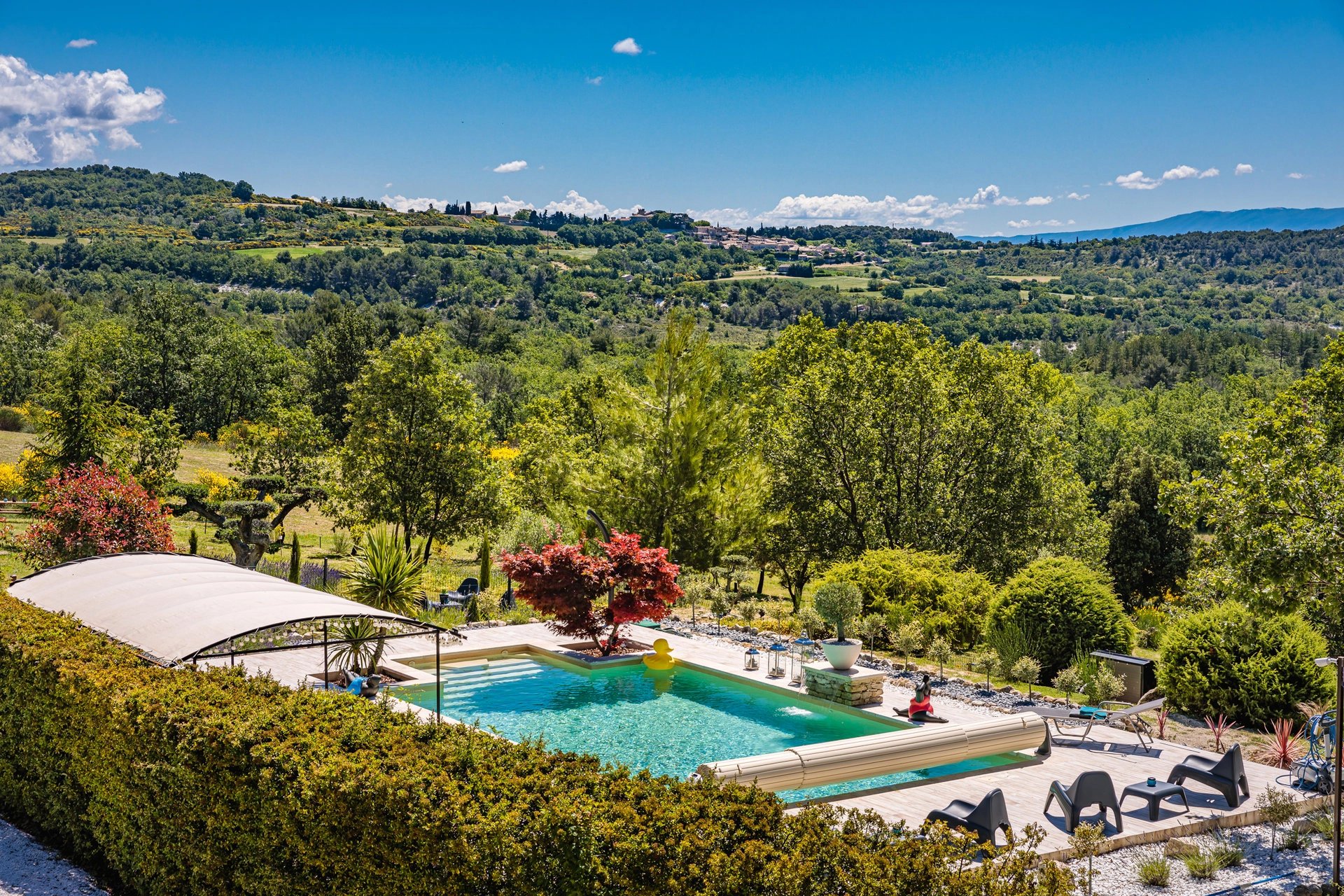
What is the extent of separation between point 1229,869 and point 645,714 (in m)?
8.54

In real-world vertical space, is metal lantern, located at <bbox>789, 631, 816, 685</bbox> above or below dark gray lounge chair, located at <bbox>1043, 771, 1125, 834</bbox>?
below

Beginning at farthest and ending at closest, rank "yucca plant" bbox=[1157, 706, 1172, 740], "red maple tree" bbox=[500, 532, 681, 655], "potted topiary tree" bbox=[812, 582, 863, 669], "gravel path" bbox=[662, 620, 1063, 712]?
"potted topiary tree" bbox=[812, 582, 863, 669]
"red maple tree" bbox=[500, 532, 681, 655]
"gravel path" bbox=[662, 620, 1063, 712]
"yucca plant" bbox=[1157, 706, 1172, 740]

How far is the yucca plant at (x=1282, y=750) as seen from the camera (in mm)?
11891

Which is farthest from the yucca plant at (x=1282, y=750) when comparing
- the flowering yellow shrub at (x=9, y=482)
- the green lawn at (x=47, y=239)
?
the green lawn at (x=47, y=239)

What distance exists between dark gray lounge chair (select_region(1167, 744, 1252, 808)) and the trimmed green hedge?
557 cm

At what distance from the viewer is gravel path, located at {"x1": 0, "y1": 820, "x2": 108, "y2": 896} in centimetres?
846

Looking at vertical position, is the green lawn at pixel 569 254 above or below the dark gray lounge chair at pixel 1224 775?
above

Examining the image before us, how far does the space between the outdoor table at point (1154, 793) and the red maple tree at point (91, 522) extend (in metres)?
18.0

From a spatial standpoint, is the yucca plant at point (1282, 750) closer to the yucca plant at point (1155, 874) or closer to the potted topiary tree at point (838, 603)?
the yucca plant at point (1155, 874)

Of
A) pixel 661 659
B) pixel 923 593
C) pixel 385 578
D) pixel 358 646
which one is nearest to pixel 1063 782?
pixel 661 659

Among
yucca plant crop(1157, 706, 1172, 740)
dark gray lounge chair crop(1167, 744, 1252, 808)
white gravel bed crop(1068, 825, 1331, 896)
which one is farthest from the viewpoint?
yucca plant crop(1157, 706, 1172, 740)

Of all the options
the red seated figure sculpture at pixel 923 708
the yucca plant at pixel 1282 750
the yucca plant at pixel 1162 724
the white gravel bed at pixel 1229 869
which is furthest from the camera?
the red seated figure sculpture at pixel 923 708

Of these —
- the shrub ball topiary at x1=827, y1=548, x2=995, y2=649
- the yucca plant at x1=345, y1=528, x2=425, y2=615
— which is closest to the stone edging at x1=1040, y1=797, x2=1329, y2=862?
the shrub ball topiary at x1=827, y1=548, x2=995, y2=649

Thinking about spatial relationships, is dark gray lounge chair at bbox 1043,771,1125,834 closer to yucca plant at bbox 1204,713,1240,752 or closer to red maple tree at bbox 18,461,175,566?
yucca plant at bbox 1204,713,1240,752
